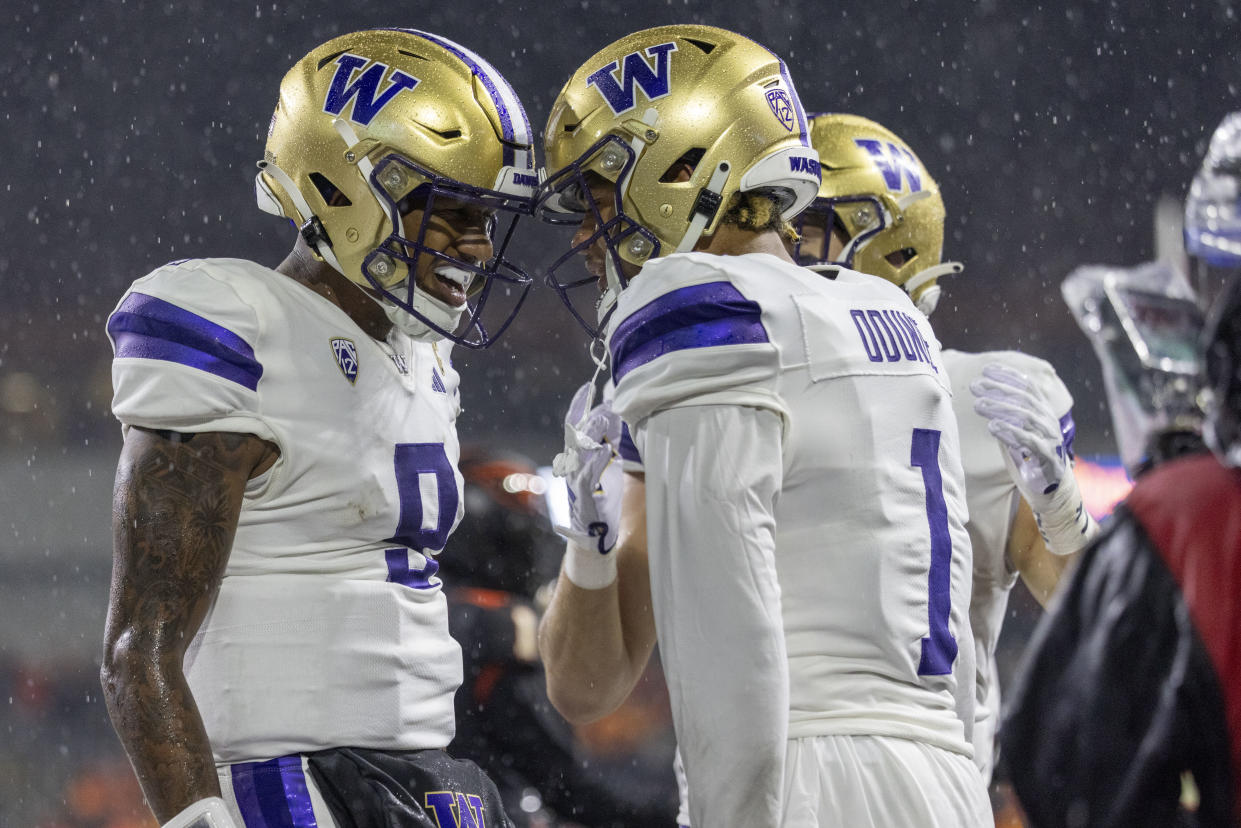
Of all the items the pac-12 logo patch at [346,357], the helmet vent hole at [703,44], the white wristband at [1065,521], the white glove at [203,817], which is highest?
the helmet vent hole at [703,44]

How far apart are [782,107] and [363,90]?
25.7 inches

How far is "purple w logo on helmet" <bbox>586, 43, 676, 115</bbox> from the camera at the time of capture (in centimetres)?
210

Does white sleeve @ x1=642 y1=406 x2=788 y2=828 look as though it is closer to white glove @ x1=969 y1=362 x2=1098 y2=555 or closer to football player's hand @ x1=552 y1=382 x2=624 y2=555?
football player's hand @ x1=552 y1=382 x2=624 y2=555

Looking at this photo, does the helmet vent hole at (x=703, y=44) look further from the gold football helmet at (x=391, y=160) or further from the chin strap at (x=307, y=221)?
the chin strap at (x=307, y=221)

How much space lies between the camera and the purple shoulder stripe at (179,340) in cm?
177

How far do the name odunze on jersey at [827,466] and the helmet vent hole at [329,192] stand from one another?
60 centimetres

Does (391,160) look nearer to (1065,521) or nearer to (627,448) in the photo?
(627,448)

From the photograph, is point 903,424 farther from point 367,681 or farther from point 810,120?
point 810,120

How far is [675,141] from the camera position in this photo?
2064mm

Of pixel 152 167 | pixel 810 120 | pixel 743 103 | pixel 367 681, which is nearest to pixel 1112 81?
pixel 810 120

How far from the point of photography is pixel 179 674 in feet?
5.50

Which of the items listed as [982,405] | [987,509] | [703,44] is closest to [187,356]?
[703,44]

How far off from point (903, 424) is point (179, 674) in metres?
0.95

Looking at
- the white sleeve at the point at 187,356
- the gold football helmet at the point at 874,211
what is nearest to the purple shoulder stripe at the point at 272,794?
the white sleeve at the point at 187,356
